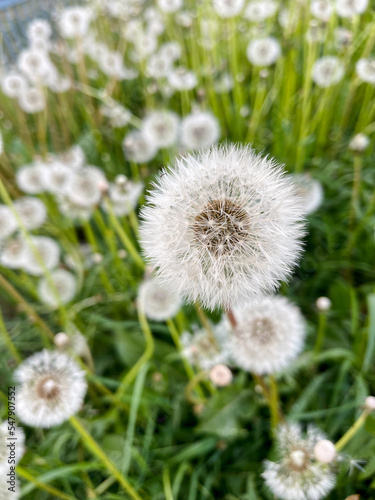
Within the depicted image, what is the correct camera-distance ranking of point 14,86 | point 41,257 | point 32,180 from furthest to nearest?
point 14,86 → point 32,180 → point 41,257

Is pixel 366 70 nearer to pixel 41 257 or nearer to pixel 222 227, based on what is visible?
pixel 222 227

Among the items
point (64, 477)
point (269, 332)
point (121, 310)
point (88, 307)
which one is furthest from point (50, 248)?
point (269, 332)

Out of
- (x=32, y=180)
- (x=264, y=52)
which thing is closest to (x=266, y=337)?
(x=32, y=180)

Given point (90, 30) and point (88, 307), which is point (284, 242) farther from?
point (90, 30)

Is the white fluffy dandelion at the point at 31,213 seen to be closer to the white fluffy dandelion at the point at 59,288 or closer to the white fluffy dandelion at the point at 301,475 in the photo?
the white fluffy dandelion at the point at 59,288

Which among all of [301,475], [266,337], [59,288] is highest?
[266,337]

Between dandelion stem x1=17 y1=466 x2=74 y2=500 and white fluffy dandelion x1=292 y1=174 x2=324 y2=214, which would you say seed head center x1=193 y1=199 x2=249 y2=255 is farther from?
white fluffy dandelion x1=292 y1=174 x2=324 y2=214
